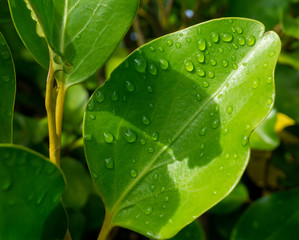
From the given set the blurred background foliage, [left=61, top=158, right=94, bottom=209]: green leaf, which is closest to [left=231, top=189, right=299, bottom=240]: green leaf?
the blurred background foliage

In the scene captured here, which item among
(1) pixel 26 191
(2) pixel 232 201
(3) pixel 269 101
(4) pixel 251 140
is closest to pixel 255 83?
(3) pixel 269 101

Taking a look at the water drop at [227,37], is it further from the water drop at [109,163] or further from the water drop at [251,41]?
the water drop at [109,163]

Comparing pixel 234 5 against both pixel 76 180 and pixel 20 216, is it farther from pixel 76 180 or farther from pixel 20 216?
pixel 20 216

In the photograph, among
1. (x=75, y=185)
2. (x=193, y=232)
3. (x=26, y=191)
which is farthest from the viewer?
(x=75, y=185)

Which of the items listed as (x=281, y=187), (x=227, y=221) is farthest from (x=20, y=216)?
(x=281, y=187)

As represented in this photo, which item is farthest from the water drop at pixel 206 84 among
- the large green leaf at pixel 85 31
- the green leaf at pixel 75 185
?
the green leaf at pixel 75 185

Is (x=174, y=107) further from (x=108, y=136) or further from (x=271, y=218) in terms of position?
(x=271, y=218)
